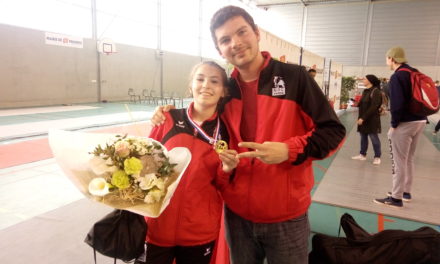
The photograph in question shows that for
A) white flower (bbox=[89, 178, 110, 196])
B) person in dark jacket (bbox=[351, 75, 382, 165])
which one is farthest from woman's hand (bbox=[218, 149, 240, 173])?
person in dark jacket (bbox=[351, 75, 382, 165])

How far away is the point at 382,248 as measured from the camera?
214 centimetres

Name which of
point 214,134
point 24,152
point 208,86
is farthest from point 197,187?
point 24,152

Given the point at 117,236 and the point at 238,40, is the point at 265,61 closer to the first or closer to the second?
the point at 238,40

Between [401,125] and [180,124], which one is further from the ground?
[180,124]

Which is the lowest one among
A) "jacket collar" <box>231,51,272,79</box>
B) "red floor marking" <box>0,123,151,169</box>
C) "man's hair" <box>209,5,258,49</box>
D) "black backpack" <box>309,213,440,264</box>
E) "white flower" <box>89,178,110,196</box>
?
"red floor marking" <box>0,123,151,169</box>

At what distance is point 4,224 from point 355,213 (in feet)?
12.6

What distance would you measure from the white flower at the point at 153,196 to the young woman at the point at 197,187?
0.27 m

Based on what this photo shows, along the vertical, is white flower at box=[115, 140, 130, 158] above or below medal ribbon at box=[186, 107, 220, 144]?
below

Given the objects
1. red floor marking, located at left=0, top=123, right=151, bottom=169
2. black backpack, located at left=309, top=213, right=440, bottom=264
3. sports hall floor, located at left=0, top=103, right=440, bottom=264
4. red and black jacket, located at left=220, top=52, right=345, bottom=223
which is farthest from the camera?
red floor marking, located at left=0, top=123, right=151, bottom=169

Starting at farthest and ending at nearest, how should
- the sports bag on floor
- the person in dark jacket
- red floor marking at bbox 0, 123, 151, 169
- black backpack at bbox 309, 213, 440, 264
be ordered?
the person in dark jacket → red floor marking at bbox 0, 123, 151, 169 → the sports bag on floor → black backpack at bbox 309, 213, 440, 264

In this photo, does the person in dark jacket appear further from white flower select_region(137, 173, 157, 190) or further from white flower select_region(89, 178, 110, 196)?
white flower select_region(89, 178, 110, 196)

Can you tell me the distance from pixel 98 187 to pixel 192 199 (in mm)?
466

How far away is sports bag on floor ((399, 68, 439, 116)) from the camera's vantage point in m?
3.27

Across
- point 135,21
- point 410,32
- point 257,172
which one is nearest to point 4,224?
point 257,172
